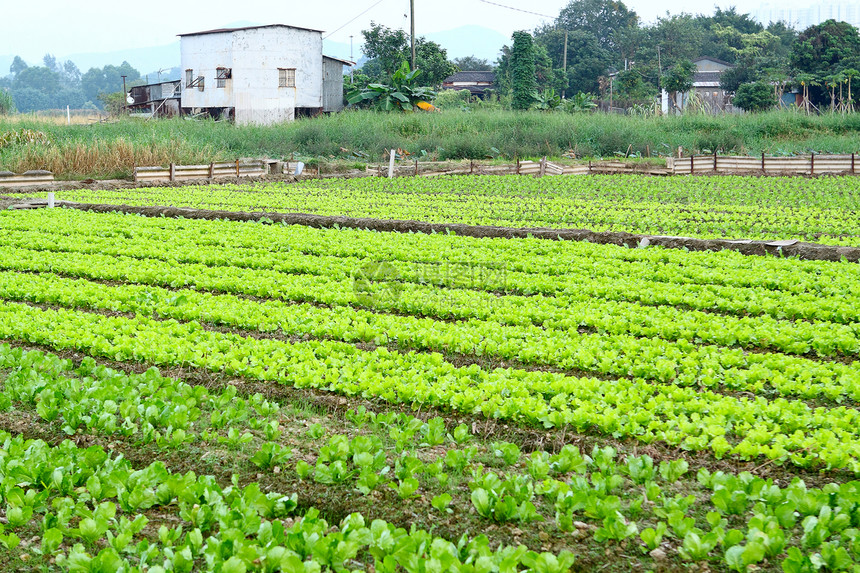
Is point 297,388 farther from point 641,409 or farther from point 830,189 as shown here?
point 830,189

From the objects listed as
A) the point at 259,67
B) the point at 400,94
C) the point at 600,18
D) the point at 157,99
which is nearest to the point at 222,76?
the point at 259,67

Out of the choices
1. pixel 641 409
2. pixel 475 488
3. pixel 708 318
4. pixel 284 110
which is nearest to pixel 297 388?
pixel 475 488

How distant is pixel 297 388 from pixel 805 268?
8.93 meters

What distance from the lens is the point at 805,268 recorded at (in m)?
12.3

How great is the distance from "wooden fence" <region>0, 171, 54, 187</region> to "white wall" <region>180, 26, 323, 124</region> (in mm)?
21668

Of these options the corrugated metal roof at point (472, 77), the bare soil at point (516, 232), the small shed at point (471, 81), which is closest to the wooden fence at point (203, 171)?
the bare soil at point (516, 232)

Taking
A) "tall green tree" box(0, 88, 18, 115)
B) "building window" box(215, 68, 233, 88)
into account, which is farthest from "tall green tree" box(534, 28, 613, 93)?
"tall green tree" box(0, 88, 18, 115)

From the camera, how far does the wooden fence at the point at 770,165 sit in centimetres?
3162

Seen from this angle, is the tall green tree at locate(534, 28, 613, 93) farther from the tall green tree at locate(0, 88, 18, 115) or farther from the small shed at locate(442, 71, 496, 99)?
the tall green tree at locate(0, 88, 18, 115)

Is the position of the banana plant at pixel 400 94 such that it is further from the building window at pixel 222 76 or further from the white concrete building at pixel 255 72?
the building window at pixel 222 76

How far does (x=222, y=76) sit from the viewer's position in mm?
49156

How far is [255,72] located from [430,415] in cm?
4576

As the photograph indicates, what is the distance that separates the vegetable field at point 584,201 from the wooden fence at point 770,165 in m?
3.01

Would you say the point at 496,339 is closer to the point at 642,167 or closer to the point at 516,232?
the point at 516,232
